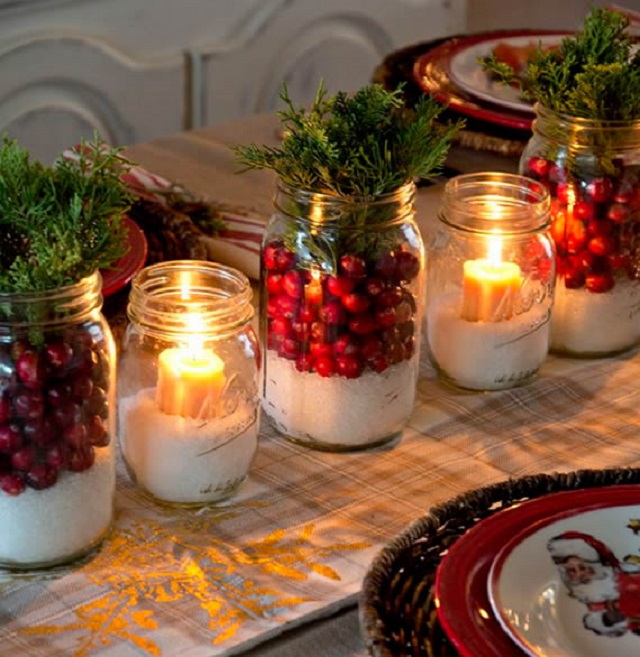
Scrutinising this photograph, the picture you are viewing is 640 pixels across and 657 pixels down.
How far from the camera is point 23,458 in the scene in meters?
0.77

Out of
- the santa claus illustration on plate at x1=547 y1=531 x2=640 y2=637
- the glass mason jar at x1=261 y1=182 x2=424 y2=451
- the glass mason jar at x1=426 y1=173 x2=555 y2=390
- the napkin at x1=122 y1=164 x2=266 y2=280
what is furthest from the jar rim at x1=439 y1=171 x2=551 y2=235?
the santa claus illustration on plate at x1=547 y1=531 x2=640 y2=637

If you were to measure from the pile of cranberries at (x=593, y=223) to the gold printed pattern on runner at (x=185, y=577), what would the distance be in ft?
1.22

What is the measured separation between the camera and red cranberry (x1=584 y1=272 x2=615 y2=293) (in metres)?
1.12

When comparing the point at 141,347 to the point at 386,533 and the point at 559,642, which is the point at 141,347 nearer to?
the point at 386,533

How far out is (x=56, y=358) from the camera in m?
0.76

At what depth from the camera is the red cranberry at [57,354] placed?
76 centimetres

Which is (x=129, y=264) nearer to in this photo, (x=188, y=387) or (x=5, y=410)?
(x=188, y=387)

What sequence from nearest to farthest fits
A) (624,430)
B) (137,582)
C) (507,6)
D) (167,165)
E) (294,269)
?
(137,582) < (294,269) < (624,430) < (167,165) < (507,6)

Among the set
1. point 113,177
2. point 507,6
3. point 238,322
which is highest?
point 113,177

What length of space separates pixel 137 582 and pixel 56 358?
6.2 inches

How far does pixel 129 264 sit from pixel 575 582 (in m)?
0.49

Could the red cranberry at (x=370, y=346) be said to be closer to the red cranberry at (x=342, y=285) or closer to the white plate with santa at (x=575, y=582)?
the red cranberry at (x=342, y=285)

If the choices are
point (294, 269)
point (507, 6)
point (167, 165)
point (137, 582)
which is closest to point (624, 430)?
point (294, 269)

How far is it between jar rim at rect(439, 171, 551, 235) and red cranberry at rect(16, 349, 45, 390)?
0.43m
